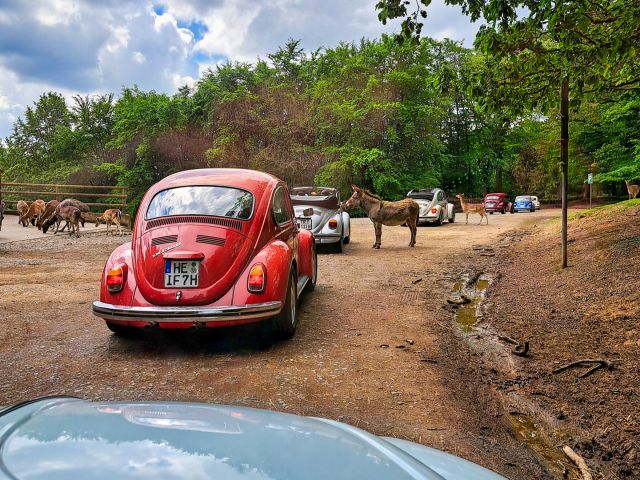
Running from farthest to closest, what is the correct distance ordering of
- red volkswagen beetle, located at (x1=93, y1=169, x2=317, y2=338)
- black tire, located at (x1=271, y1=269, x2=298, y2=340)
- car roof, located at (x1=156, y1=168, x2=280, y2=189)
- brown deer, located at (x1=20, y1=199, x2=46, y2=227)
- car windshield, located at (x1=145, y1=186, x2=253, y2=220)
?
brown deer, located at (x1=20, y1=199, x2=46, y2=227) → car roof, located at (x1=156, y1=168, x2=280, y2=189) → car windshield, located at (x1=145, y1=186, x2=253, y2=220) → black tire, located at (x1=271, y1=269, x2=298, y2=340) → red volkswagen beetle, located at (x1=93, y1=169, x2=317, y2=338)

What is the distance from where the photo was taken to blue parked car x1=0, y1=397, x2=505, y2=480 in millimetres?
1145

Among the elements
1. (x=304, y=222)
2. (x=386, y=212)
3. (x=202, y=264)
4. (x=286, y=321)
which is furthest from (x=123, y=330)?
(x=386, y=212)

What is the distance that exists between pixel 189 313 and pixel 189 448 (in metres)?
3.30

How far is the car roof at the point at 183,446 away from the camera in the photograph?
1146 millimetres

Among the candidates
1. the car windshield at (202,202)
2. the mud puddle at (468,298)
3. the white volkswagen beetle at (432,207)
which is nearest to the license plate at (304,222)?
the mud puddle at (468,298)

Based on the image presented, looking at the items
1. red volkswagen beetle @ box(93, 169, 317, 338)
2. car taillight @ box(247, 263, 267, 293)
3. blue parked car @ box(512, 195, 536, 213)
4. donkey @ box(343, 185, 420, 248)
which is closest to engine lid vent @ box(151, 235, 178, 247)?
red volkswagen beetle @ box(93, 169, 317, 338)

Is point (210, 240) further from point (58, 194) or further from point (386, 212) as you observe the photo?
point (58, 194)

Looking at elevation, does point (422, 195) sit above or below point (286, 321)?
above

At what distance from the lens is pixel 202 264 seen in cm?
467

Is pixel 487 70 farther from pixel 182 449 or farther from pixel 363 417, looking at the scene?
pixel 182 449

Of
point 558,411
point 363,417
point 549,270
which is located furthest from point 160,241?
point 549,270

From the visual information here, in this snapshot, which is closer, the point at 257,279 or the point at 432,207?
the point at 257,279

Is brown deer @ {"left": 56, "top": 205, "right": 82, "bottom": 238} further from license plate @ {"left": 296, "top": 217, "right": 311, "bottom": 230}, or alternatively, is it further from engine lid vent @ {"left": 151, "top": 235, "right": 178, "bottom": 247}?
engine lid vent @ {"left": 151, "top": 235, "right": 178, "bottom": 247}

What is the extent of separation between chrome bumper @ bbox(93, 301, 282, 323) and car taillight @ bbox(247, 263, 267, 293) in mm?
165
